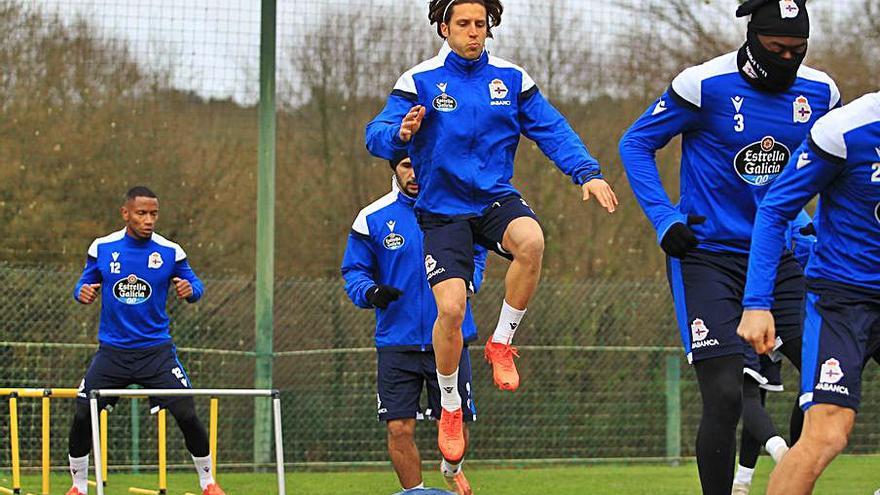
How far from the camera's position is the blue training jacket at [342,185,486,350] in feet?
25.6

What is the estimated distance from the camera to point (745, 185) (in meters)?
5.59

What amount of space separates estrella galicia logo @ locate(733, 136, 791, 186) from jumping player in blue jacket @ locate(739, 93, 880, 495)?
0.64m

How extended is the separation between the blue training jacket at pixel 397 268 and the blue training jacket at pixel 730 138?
7.51 ft

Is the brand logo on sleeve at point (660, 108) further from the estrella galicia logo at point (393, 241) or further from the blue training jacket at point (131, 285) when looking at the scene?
the blue training jacket at point (131, 285)

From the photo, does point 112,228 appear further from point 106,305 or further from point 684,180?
point 684,180

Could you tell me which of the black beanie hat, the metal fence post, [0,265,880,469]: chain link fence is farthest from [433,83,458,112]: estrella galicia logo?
the metal fence post

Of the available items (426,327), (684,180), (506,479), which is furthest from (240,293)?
(684,180)

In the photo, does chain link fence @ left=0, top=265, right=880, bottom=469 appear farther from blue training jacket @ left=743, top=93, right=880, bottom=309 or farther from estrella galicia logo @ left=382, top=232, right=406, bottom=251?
blue training jacket @ left=743, top=93, right=880, bottom=309

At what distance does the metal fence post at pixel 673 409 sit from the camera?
1385 cm

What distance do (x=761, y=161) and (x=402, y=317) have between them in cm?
279

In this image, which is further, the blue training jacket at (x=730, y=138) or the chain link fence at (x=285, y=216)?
the chain link fence at (x=285, y=216)

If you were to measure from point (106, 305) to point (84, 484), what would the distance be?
126 centimetres

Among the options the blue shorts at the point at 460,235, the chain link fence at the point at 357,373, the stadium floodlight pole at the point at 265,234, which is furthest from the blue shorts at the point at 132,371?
the blue shorts at the point at 460,235

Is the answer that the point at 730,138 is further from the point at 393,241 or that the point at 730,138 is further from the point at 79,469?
the point at 79,469
